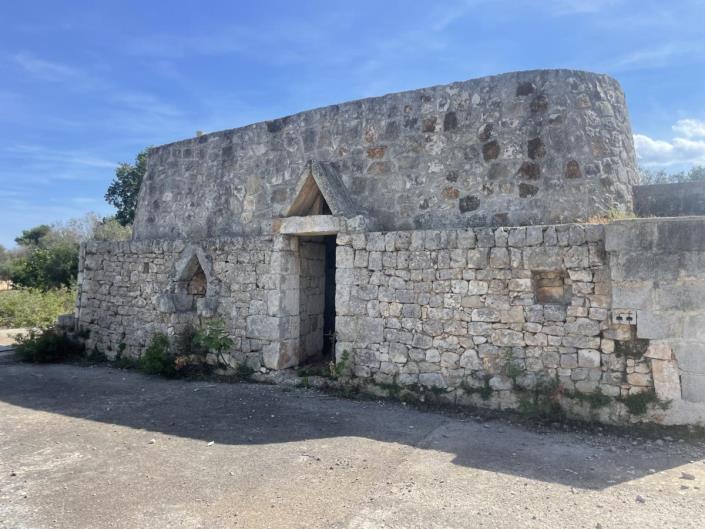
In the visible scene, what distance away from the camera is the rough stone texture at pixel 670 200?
6074 millimetres

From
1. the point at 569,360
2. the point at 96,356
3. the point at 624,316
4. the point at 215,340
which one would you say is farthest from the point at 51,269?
the point at 624,316

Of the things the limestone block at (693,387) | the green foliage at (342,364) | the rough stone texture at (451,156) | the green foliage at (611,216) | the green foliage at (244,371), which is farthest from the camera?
the green foliage at (244,371)

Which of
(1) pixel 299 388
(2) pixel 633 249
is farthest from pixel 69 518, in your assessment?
(2) pixel 633 249

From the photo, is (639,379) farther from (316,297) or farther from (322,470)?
(316,297)

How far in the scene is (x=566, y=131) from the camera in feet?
21.1

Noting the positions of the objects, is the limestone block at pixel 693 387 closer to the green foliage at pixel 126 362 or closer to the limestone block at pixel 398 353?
the limestone block at pixel 398 353

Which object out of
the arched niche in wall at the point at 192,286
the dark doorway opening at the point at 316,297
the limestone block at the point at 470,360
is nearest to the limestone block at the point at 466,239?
the limestone block at the point at 470,360

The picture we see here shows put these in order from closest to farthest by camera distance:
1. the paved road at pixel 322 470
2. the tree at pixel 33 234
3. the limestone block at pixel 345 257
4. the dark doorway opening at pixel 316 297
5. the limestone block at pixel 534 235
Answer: the paved road at pixel 322 470 → the limestone block at pixel 534 235 → the limestone block at pixel 345 257 → the dark doorway opening at pixel 316 297 → the tree at pixel 33 234

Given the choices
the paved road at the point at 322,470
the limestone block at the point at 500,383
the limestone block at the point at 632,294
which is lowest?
the paved road at the point at 322,470

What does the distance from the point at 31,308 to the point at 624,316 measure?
18.1 m

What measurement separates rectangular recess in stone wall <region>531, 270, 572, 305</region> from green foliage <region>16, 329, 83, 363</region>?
9.19 meters

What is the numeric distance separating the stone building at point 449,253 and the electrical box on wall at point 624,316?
23 mm

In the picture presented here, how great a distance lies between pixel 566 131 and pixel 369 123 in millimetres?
2835

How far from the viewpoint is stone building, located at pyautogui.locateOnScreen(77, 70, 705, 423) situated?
5.49 meters
